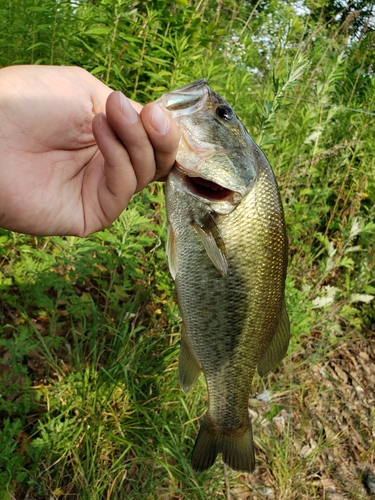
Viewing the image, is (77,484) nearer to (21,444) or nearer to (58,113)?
(21,444)

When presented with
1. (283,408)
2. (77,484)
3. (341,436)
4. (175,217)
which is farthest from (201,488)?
(175,217)

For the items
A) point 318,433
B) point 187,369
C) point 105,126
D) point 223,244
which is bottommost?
point 318,433

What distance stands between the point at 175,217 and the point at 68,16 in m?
1.80

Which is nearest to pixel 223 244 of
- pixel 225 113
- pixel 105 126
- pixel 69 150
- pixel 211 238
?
pixel 211 238

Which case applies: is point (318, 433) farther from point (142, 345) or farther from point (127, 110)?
point (127, 110)

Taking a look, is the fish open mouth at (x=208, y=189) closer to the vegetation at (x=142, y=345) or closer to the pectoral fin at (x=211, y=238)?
the pectoral fin at (x=211, y=238)

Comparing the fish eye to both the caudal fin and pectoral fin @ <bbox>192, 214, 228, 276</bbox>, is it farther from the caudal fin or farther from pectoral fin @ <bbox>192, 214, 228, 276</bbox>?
the caudal fin

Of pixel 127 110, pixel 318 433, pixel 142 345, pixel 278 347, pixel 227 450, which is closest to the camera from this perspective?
pixel 127 110

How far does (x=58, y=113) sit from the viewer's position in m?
1.71

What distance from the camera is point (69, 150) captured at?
189cm

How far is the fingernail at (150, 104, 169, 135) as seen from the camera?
1.45 m

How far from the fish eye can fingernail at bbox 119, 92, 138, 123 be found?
416mm

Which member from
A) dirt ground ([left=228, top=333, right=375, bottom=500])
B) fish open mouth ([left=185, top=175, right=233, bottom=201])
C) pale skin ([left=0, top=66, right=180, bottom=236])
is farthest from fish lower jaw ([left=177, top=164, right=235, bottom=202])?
dirt ground ([left=228, top=333, right=375, bottom=500])

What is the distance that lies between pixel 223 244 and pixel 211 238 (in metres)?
0.08
